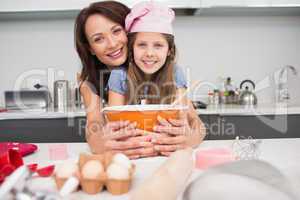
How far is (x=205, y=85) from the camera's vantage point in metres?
2.54

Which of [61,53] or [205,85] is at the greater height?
[61,53]

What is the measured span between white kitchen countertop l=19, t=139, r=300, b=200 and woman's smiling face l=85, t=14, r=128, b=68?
1.29ft

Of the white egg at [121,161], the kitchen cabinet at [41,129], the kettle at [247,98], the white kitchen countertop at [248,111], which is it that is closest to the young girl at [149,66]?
the white egg at [121,161]

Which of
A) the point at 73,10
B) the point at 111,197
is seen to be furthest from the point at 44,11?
the point at 111,197

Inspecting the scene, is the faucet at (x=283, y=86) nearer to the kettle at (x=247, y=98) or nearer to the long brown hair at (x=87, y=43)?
the kettle at (x=247, y=98)

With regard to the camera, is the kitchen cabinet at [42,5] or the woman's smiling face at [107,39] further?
the kitchen cabinet at [42,5]

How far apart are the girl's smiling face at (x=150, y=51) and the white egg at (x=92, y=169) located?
702mm

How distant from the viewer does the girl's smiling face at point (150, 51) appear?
1138 mm

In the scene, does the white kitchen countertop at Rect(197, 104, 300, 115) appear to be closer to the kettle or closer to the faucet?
the kettle

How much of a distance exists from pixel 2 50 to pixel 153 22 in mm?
1859

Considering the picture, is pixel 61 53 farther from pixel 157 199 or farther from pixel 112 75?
pixel 157 199

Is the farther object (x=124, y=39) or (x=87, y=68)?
(x=87, y=68)

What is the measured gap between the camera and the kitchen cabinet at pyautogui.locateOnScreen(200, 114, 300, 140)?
2.06 meters

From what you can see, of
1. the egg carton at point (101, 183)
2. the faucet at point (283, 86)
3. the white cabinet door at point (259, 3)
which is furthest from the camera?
the faucet at point (283, 86)
